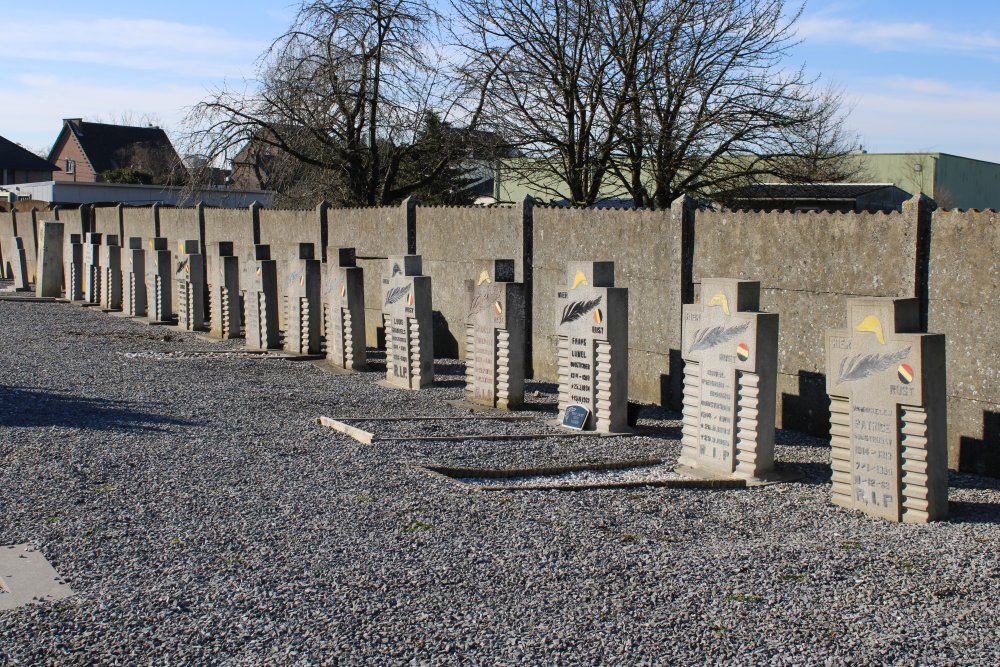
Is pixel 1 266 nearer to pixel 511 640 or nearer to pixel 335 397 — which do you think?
pixel 335 397

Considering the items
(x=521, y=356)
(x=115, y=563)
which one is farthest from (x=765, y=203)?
(x=115, y=563)

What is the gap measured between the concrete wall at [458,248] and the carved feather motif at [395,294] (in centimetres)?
157

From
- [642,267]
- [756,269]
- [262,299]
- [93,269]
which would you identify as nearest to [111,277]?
[93,269]

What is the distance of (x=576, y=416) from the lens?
380 inches

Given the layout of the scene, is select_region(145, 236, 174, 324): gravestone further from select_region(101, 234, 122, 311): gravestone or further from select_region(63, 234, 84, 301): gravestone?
select_region(63, 234, 84, 301): gravestone

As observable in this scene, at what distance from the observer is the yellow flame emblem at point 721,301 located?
7691 mm

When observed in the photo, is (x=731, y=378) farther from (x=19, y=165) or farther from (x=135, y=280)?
(x=19, y=165)

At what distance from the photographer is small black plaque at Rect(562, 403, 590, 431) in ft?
31.3

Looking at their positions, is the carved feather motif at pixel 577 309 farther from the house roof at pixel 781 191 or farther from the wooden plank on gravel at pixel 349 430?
the house roof at pixel 781 191

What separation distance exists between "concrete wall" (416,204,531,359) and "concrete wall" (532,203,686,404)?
0.61 metres

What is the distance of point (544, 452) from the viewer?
8672 millimetres

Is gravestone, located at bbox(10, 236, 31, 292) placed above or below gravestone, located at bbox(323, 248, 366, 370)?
above

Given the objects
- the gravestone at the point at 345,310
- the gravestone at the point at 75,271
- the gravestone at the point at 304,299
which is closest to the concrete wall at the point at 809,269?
the gravestone at the point at 345,310

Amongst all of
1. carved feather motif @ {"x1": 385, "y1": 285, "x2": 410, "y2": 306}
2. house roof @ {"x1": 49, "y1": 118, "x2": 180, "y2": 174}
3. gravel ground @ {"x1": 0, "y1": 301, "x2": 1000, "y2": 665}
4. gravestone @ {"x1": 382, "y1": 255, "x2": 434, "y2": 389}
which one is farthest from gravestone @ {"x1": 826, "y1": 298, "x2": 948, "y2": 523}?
house roof @ {"x1": 49, "y1": 118, "x2": 180, "y2": 174}
